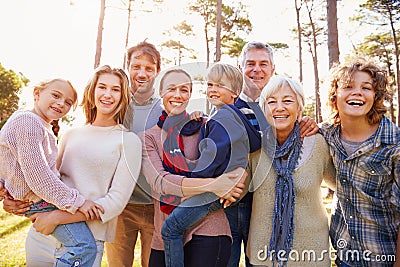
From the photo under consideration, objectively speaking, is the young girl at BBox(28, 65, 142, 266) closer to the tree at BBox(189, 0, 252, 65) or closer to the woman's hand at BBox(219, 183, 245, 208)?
the woman's hand at BBox(219, 183, 245, 208)

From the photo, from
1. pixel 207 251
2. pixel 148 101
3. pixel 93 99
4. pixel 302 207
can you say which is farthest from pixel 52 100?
pixel 302 207

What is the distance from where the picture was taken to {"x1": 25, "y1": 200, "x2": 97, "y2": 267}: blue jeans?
197 centimetres

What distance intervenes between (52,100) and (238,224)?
1.40m

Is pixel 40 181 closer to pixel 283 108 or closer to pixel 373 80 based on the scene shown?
pixel 283 108

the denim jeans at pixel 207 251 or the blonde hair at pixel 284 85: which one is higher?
the blonde hair at pixel 284 85

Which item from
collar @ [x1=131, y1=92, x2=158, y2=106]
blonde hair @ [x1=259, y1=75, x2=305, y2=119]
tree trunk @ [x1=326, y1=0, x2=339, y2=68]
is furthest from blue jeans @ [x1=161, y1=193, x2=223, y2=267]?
tree trunk @ [x1=326, y1=0, x2=339, y2=68]

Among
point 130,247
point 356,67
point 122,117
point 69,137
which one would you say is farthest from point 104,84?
point 356,67

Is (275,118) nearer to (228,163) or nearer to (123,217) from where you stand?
(228,163)

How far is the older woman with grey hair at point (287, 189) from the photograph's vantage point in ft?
→ 6.81

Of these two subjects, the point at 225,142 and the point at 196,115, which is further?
the point at 196,115

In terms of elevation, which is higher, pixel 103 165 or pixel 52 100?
pixel 52 100

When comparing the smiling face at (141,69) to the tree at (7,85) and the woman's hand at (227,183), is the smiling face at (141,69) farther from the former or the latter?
the tree at (7,85)

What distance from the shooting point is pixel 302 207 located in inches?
82.5

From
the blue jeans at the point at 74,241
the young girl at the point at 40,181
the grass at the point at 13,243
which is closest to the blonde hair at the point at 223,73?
the young girl at the point at 40,181
